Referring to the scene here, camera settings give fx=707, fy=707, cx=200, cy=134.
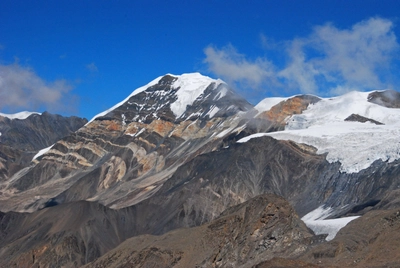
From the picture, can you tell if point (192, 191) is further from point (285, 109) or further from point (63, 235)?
point (285, 109)

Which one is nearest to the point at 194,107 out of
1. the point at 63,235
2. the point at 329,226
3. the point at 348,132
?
the point at 348,132

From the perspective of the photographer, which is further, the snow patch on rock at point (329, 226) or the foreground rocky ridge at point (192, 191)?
the snow patch on rock at point (329, 226)

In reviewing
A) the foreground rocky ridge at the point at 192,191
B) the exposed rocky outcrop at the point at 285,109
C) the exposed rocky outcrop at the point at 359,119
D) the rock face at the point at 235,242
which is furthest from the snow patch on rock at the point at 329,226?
the exposed rocky outcrop at the point at 285,109

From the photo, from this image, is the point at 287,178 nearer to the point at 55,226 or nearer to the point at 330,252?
the point at 55,226

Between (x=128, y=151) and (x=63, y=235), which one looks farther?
(x=128, y=151)

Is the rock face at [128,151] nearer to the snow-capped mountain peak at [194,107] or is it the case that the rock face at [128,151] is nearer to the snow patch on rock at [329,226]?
the snow-capped mountain peak at [194,107]

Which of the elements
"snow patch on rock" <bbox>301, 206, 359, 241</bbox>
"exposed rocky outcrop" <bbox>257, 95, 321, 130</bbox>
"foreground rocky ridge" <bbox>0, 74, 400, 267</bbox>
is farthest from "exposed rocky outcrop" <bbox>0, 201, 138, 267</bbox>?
"exposed rocky outcrop" <bbox>257, 95, 321, 130</bbox>

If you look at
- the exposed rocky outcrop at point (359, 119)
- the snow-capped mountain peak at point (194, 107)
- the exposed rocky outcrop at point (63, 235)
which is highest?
the snow-capped mountain peak at point (194, 107)
